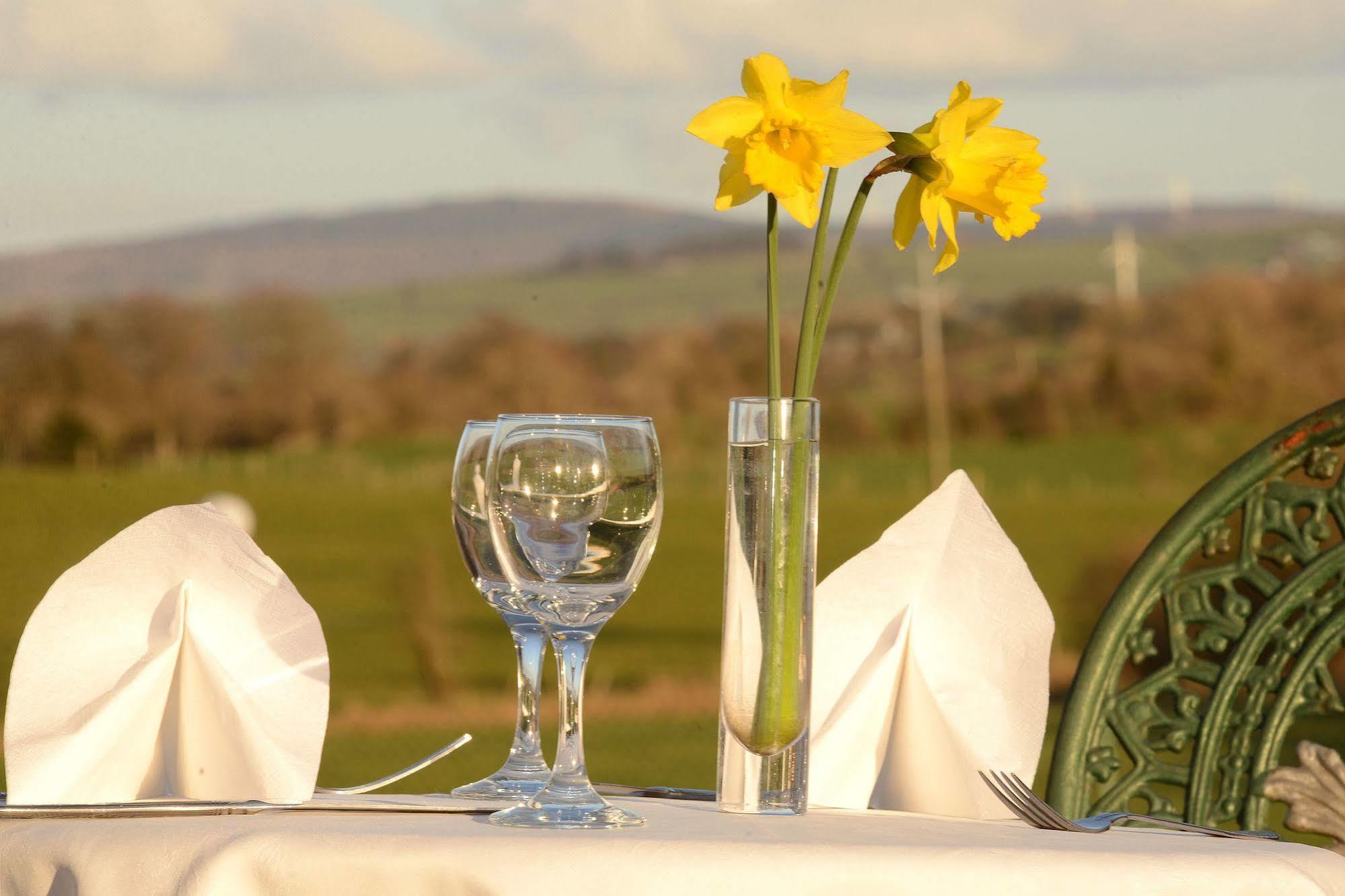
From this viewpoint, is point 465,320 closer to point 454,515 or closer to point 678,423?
point 678,423

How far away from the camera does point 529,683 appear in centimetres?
110

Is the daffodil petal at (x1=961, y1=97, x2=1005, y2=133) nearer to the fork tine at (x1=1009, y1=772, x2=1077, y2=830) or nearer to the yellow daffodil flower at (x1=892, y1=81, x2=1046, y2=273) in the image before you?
the yellow daffodil flower at (x1=892, y1=81, x2=1046, y2=273)

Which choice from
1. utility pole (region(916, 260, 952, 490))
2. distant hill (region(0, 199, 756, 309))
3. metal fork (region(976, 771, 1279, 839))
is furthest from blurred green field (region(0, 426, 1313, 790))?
metal fork (region(976, 771, 1279, 839))

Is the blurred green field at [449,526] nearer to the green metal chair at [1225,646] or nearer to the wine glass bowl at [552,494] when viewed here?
the green metal chair at [1225,646]

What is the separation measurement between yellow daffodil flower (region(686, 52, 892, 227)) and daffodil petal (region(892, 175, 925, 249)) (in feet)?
0.19

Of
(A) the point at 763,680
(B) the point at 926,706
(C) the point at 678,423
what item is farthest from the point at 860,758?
(C) the point at 678,423

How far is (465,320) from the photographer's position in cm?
3403

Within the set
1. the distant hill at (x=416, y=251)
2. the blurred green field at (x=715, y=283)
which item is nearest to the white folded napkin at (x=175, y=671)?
the distant hill at (x=416, y=251)

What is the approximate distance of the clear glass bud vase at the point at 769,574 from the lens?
38.8 inches

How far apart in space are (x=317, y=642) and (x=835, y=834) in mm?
406

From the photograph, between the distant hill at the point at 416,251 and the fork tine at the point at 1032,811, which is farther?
the distant hill at the point at 416,251

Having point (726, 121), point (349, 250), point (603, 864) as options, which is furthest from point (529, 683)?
point (349, 250)

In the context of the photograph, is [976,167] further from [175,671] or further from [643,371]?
[643,371]

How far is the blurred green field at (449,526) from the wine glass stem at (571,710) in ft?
84.2
